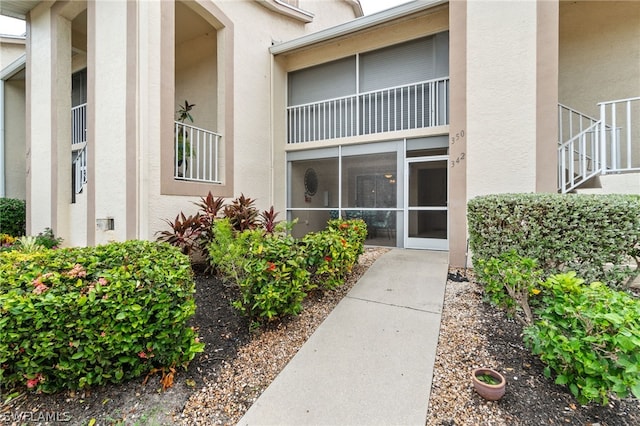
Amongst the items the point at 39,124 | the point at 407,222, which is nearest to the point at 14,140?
the point at 39,124

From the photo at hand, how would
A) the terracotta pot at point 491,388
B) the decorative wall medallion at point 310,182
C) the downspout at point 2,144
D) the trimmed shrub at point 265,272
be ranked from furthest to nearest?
the downspout at point 2,144, the decorative wall medallion at point 310,182, the trimmed shrub at point 265,272, the terracotta pot at point 491,388

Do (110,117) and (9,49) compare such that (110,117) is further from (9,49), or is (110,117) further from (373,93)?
(9,49)

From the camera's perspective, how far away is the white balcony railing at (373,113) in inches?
262

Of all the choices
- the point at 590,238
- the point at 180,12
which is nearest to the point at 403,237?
the point at 590,238

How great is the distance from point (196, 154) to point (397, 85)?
5403mm

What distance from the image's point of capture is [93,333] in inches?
78.5

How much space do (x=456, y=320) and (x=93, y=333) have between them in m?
3.53

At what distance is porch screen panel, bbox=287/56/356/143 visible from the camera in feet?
25.6

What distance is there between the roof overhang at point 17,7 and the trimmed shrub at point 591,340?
11341 millimetres

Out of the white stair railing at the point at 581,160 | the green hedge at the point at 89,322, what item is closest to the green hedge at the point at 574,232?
the white stair railing at the point at 581,160

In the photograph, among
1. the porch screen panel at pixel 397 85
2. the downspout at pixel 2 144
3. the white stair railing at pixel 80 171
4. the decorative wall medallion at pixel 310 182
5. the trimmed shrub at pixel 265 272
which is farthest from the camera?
the downspout at pixel 2 144

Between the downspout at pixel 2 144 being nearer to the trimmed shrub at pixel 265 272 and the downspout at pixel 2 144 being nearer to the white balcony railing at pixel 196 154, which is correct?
the white balcony railing at pixel 196 154

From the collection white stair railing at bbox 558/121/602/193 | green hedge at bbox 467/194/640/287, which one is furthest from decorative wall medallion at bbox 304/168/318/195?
white stair railing at bbox 558/121/602/193

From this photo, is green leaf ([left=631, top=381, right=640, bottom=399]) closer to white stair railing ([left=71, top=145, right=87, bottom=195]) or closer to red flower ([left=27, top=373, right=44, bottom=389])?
red flower ([left=27, top=373, right=44, bottom=389])
